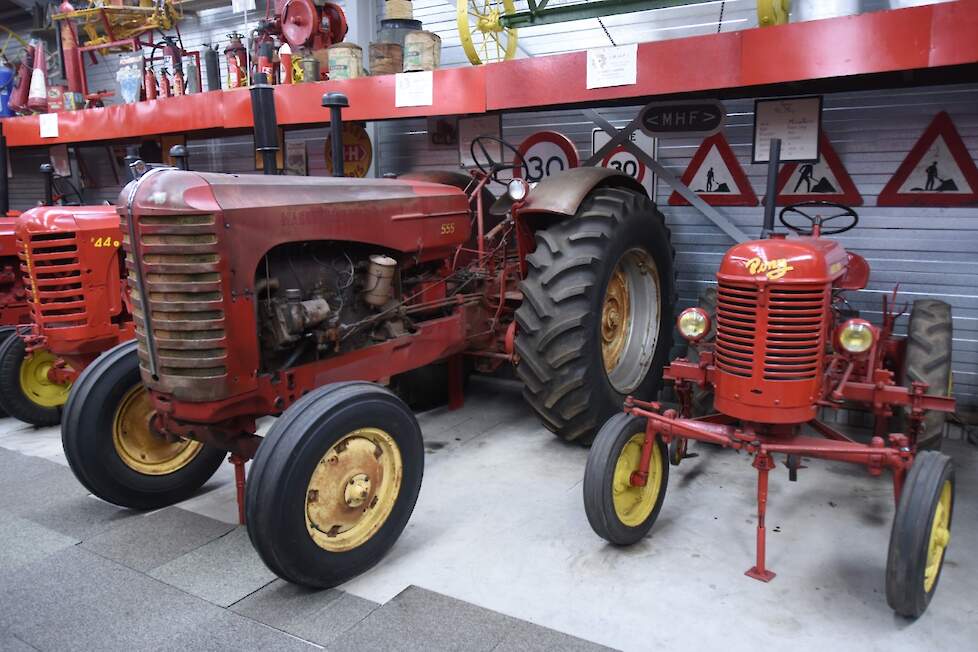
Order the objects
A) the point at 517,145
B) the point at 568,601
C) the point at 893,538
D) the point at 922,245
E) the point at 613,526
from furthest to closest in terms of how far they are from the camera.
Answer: the point at 517,145 → the point at 922,245 → the point at 613,526 → the point at 568,601 → the point at 893,538

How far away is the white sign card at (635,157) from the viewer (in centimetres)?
449

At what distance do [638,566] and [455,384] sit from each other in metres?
2.11

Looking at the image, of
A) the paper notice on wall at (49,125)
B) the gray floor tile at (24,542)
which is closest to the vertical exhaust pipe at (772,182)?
the gray floor tile at (24,542)

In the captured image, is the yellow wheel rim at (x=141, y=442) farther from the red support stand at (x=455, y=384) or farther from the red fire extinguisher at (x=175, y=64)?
the red fire extinguisher at (x=175, y=64)

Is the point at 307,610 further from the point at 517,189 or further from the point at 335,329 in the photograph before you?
the point at 517,189

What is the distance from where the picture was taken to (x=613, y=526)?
7.98 feet

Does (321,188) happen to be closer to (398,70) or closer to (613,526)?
(613,526)

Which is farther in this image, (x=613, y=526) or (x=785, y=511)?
(x=785, y=511)

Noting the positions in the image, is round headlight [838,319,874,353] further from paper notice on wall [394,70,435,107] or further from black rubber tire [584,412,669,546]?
paper notice on wall [394,70,435,107]

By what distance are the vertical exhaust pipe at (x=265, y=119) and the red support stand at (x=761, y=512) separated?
6.99ft

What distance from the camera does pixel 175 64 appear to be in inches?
231

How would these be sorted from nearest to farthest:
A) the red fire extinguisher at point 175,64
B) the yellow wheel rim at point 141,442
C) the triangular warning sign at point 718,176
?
the yellow wheel rim at point 141,442 < the triangular warning sign at point 718,176 < the red fire extinguisher at point 175,64

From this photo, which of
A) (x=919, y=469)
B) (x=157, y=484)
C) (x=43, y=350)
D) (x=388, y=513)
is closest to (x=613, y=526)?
(x=388, y=513)

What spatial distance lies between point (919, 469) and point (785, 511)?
2.75 ft
